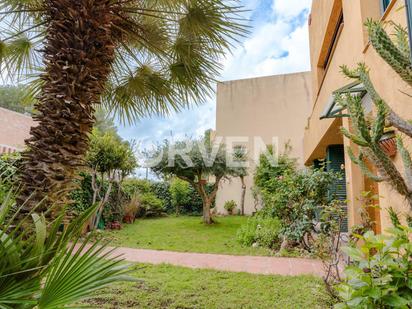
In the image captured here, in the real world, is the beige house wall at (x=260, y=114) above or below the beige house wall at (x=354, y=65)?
above

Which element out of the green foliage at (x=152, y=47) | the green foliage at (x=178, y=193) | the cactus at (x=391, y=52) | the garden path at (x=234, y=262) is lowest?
the garden path at (x=234, y=262)

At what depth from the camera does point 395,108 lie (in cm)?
371

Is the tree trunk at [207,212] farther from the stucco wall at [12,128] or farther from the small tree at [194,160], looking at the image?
the stucco wall at [12,128]

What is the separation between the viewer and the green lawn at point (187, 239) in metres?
8.72

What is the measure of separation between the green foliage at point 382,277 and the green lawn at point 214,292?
273 centimetres

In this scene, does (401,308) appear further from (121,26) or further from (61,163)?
(121,26)

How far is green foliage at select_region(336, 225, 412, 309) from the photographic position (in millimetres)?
1731

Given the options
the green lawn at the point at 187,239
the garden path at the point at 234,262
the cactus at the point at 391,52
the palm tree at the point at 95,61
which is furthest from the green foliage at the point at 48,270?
the green lawn at the point at 187,239

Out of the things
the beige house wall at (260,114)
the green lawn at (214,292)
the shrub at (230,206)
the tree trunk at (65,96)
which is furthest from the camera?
the shrub at (230,206)

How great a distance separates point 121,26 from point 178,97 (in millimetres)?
1944

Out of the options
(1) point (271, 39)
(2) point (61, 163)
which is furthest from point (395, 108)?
(1) point (271, 39)

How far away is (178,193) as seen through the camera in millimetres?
19875

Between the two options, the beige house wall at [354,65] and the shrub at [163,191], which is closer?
the beige house wall at [354,65]

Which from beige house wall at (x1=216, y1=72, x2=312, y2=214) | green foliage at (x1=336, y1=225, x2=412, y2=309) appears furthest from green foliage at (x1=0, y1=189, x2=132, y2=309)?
beige house wall at (x1=216, y1=72, x2=312, y2=214)
